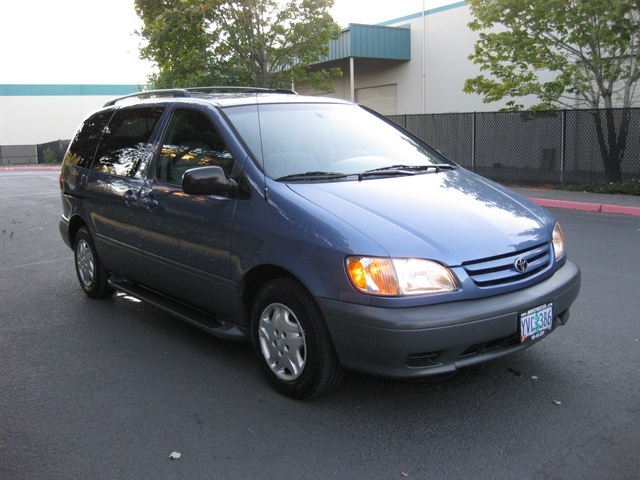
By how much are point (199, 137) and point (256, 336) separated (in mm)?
1515

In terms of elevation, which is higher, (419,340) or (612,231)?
(419,340)

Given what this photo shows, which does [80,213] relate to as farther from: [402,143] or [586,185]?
[586,185]

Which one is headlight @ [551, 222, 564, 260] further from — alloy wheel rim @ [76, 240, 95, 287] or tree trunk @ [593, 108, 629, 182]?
tree trunk @ [593, 108, 629, 182]

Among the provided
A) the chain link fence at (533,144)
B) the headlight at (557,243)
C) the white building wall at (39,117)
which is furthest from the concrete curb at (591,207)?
the white building wall at (39,117)

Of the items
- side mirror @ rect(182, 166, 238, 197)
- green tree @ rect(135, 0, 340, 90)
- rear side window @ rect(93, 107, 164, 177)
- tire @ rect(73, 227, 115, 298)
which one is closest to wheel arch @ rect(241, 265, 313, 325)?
side mirror @ rect(182, 166, 238, 197)

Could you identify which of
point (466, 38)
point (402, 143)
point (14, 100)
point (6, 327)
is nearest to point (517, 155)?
point (466, 38)

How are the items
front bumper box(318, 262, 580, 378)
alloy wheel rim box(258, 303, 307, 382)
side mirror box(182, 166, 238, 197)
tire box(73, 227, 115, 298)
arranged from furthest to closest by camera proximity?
tire box(73, 227, 115, 298) → side mirror box(182, 166, 238, 197) → alloy wheel rim box(258, 303, 307, 382) → front bumper box(318, 262, 580, 378)

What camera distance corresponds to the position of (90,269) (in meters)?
6.21

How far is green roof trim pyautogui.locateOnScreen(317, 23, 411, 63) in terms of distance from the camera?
2352 cm

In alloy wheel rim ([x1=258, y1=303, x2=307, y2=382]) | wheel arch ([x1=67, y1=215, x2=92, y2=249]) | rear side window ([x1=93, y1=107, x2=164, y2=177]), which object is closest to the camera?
alloy wheel rim ([x1=258, y1=303, x2=307, y2=382])

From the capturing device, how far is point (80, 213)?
20.1 feet

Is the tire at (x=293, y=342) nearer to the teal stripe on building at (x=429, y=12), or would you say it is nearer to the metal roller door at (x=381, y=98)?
the teal stripe on building at (x=429, y=12)

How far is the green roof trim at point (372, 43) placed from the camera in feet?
77.2

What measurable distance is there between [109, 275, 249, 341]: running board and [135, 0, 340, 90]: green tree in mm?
13768
